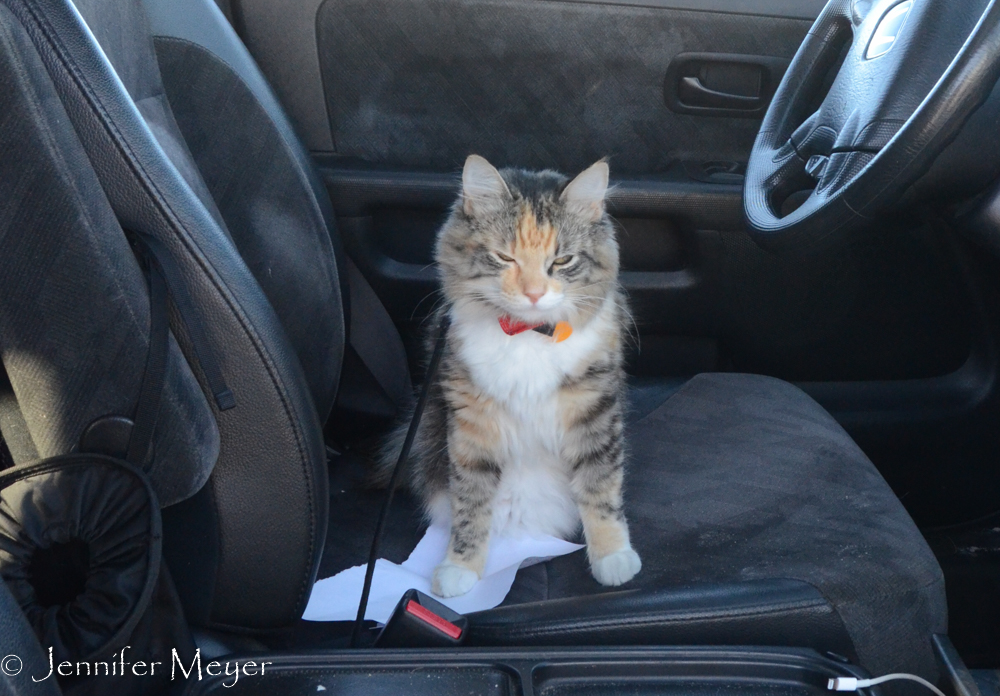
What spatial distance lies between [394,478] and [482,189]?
0.56 m

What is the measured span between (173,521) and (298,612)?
0.22m

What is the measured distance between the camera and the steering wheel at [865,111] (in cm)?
117

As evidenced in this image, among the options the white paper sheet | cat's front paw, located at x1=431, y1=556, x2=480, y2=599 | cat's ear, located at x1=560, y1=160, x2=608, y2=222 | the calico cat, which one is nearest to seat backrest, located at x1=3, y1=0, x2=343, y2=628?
the white paper sheet

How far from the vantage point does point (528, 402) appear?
1.50 meters

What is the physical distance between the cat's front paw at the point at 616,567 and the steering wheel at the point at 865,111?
597mm

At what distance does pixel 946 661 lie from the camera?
3.81 feet

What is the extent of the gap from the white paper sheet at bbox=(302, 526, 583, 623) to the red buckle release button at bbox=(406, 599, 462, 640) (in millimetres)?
152

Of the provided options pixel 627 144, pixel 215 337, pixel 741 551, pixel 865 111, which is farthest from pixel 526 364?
pixel 627 144

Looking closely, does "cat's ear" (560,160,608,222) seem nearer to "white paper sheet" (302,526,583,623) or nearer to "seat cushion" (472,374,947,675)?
"seat cushion" (472,374,947,675)

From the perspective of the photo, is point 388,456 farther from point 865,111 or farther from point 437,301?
point 865,111

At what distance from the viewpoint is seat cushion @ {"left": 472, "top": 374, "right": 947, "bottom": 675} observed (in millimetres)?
1146

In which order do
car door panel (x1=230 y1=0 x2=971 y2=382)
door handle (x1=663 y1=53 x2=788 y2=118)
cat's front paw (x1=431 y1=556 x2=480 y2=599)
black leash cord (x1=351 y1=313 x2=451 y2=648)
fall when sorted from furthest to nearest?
door handle (x1=663 y1=53 x2=788 y2=118), car door panel (x1=230 y1=0 x2=971 y2=382), cat's front paw (x1=431 y1=556 x2=480 y2=599), black leash cord (x1=351 y1=313 x2=451 y2=648)

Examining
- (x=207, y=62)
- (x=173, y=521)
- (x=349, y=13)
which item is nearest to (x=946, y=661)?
(x=173, y=521)

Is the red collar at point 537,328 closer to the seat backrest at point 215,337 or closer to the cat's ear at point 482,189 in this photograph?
the cat's ear at point 482,189
